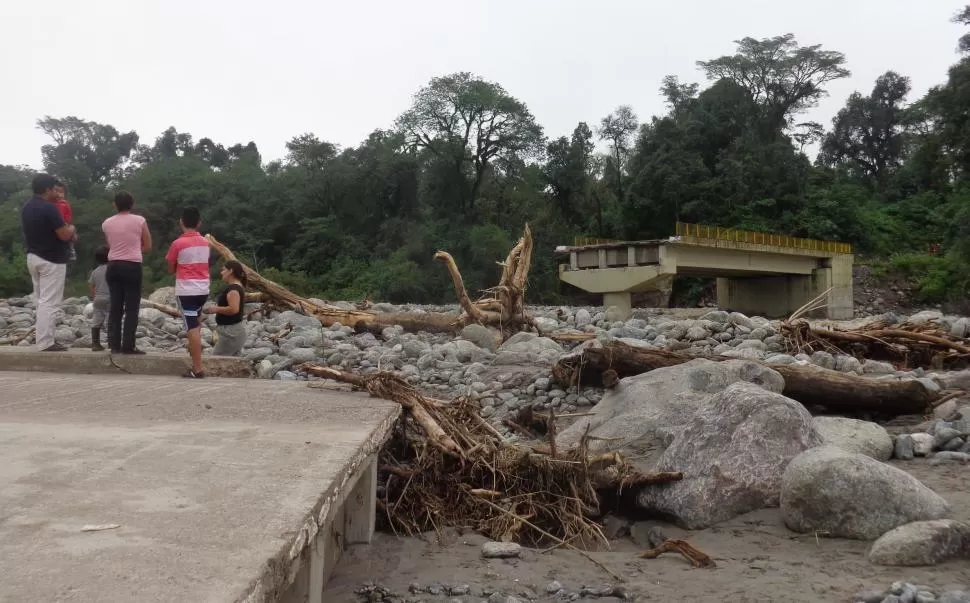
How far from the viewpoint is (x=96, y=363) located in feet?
21.3

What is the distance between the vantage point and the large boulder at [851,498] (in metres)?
4.10

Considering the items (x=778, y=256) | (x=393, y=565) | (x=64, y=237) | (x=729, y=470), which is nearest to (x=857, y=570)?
(x=729, y=470)

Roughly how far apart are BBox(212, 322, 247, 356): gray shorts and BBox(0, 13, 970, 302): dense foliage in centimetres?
3471

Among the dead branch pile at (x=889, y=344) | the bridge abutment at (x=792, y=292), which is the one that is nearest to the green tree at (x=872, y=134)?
the bridge abutment at (x=792, y=292)

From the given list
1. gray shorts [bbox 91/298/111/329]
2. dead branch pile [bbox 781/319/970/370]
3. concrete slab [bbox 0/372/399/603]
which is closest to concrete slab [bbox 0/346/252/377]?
concrete slab [bbox 0/372/399/603]

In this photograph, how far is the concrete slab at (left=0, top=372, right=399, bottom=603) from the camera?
2027 mm

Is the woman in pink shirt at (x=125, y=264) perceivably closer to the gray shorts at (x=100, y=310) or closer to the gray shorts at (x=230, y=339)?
the gray shorts at (x=230, y=339)

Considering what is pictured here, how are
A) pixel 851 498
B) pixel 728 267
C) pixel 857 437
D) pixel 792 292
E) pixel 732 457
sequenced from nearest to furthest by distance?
pixel 851 498 → pixel 732 457 → pixel 857 437 → pixel 728 267 → pixel 792 292

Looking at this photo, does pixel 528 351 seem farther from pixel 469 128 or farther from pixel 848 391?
pixel 469 128

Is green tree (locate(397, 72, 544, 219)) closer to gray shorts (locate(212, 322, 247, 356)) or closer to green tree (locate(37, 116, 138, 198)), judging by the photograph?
green tree (locate(37, 116, 138, 198))

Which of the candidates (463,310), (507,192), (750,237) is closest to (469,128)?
(507,192)

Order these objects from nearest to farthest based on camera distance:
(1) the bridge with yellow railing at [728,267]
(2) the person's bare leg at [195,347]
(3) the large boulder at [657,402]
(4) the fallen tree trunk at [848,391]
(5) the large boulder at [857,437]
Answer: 1. (5) the large boulder at [857,437]
2. (2) the person's bare leg at [195,347]
3. (3) the large boulder at [657,402]
4. (4) the fallen tree trunk at [848,391]
5. (1) the bridge with yellow railing at [728,267]

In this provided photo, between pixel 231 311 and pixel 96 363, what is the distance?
117cm

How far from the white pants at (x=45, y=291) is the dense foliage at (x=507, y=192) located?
35054mm
